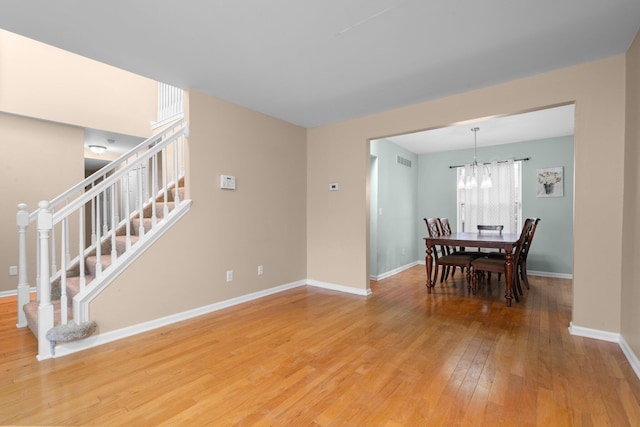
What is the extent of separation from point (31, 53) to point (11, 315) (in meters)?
3.46

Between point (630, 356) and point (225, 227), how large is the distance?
3.74 meters

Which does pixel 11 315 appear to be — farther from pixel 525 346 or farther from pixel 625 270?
pixel 625 270

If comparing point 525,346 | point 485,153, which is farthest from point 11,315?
point 485,153

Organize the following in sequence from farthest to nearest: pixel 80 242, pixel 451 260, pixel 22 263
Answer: pixel 451 260 < pixel 22 263 < pixel 80 242

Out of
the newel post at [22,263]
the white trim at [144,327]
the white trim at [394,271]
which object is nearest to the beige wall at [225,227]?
the white trim at [144,327]

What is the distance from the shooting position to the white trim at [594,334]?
2529 mm

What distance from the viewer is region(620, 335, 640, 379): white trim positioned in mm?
A: 2036

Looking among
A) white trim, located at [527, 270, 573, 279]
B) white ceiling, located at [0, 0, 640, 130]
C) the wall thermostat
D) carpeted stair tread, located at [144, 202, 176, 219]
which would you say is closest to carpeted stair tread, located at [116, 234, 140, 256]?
carpeted stair tread, located at [144, 202, 176, 219]

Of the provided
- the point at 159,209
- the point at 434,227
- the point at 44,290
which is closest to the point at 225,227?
the point at 159,209

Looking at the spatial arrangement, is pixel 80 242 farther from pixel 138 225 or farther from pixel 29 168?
pixel 29 168

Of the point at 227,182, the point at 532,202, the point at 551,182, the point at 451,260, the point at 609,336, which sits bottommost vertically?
the point at 609,336

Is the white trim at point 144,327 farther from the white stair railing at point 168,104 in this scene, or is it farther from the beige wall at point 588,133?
the white stair railing at point 168,104

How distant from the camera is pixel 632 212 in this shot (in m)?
2.24

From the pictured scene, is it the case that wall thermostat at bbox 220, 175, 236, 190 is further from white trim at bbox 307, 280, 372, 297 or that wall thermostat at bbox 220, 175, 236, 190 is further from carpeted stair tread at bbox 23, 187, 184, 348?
white trim at bbox 307, 280, 372, 297
